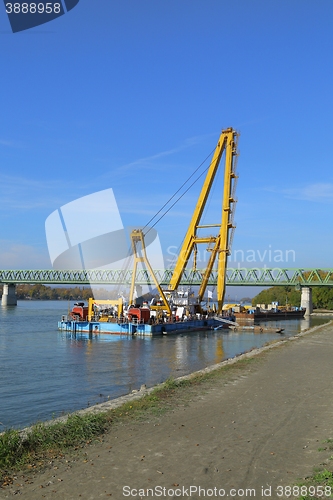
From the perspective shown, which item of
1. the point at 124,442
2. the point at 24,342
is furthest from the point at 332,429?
the point at 24,342

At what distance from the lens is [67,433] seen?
33.8 ft

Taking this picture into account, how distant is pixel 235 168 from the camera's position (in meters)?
66.2

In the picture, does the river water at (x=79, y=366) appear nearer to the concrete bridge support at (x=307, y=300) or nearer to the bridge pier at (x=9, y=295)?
the concrete bridge support at (x=307, y=300)

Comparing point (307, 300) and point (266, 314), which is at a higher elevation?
point (307, 300)

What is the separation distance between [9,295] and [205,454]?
135159 millimetres

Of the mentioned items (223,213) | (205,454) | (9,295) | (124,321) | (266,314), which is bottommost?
(266,314)

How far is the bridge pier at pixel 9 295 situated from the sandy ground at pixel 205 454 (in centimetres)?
12823

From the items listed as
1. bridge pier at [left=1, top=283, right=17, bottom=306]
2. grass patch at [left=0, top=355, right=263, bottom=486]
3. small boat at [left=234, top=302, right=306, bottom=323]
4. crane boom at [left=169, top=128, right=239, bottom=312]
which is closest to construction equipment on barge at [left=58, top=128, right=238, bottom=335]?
crane boom at [left=169, top=128, right=239, bottom=312]

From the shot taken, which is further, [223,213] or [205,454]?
[223,213]

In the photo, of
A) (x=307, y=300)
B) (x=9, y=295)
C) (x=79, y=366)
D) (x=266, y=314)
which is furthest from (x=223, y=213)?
(x=9, y=295)

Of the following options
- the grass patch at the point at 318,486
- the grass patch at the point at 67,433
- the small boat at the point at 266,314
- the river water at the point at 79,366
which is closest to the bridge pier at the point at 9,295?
the small boat at the point at 266,314

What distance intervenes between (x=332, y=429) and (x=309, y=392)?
4763 millimetres

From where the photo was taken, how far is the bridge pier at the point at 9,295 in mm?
134250

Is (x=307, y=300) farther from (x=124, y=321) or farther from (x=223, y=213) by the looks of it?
(x=124, y=321)
